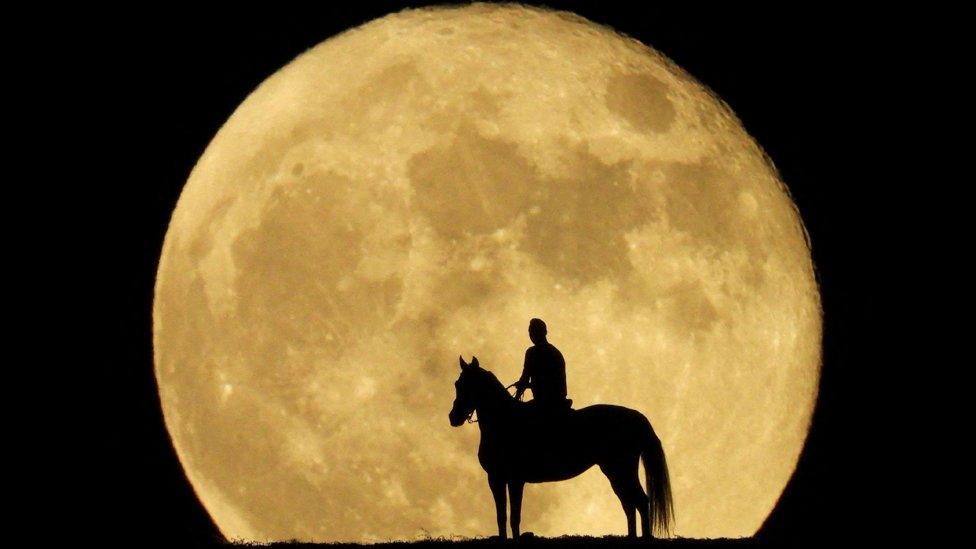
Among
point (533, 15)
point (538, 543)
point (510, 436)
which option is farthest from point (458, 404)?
point (533, 15)

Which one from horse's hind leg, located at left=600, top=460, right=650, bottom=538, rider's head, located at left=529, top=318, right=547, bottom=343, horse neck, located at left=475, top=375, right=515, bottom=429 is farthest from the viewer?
rider's head, located at left=529, top=318, right=547, bottom=343

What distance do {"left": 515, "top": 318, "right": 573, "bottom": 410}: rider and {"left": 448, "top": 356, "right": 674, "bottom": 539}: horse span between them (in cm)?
10

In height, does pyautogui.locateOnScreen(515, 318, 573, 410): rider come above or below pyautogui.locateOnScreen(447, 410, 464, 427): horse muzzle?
above

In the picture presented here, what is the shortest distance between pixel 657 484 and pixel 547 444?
3.26 ft

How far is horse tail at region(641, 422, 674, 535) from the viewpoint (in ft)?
29.5

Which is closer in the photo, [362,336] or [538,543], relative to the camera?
[538,543]

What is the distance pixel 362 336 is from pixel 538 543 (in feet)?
11.9

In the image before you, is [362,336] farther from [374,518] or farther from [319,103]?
[319,103]

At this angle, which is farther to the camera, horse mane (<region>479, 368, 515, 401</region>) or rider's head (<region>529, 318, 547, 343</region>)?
rider's head (<region>529, 318, 547, 343</region>)

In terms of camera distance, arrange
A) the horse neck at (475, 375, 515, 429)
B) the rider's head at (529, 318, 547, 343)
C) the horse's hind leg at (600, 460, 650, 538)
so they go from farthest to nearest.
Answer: the rider's head at (529, 318, 547, 343)
the horse's hind leg at (600, 460, 650, 538)
the horse neck at (475, 375, 515, 429)

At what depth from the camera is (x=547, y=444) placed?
29.1 ft

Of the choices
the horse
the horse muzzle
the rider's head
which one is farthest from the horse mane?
the rider's head

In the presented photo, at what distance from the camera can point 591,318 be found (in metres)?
10.9

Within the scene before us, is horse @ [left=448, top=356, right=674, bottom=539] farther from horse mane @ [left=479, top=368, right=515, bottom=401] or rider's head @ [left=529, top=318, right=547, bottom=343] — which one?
rider's head @ [left=529, top=318, right=547, bottom=343]
